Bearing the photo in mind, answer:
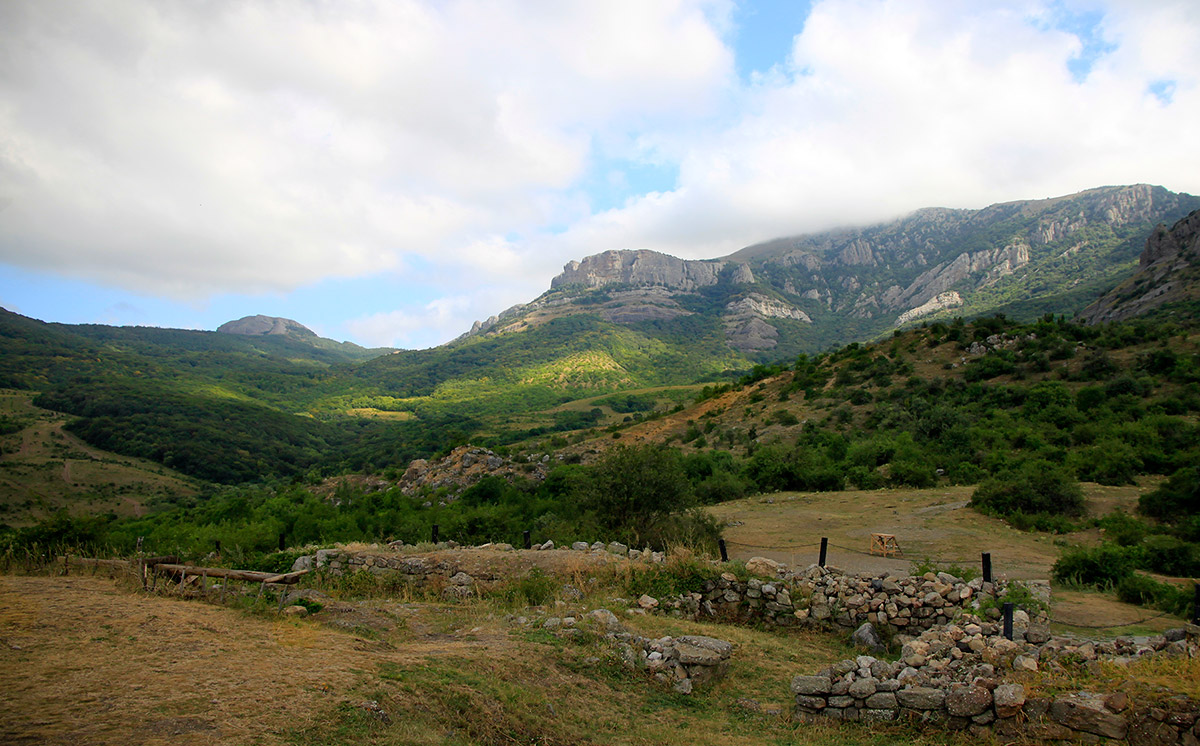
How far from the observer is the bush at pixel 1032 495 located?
65.0 feet

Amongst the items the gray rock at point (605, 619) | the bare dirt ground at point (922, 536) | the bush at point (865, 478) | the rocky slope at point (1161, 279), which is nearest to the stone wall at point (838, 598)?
the bare dirt ground at point (922, 536)

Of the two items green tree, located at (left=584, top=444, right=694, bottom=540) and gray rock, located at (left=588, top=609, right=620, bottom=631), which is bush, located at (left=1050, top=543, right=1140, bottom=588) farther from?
gray rock, located at (left=588, top=609, right=620, bottom=631)

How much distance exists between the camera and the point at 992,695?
651cm

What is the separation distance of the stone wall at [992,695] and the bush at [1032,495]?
14.3 m

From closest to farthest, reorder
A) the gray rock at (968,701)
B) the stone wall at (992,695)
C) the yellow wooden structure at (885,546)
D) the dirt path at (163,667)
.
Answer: the dirt path at (163,667), the stone wall at (992,695), the gray rock at (968,701), the yellow wooden structure at (885,546)

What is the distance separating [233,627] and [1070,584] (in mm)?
17423

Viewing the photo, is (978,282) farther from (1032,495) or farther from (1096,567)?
(1096,567)

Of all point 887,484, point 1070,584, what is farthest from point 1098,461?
point 1070,584

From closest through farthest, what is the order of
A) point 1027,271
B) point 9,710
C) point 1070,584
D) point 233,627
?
point 9,710, point 233,627, point 1070,584, point 1027,271

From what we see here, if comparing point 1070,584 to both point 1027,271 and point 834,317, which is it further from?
point 834,317

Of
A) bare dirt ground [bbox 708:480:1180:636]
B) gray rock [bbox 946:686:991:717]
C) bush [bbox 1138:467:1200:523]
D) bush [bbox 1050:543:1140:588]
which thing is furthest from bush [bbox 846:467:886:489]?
gray rock [bbox 946:686:991:717]

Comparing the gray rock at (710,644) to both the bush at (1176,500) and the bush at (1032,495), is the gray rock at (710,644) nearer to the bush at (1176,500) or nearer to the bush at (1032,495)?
the bush at (1032,495)

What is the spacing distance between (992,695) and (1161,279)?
85.1 metres

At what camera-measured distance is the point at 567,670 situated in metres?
8.05
